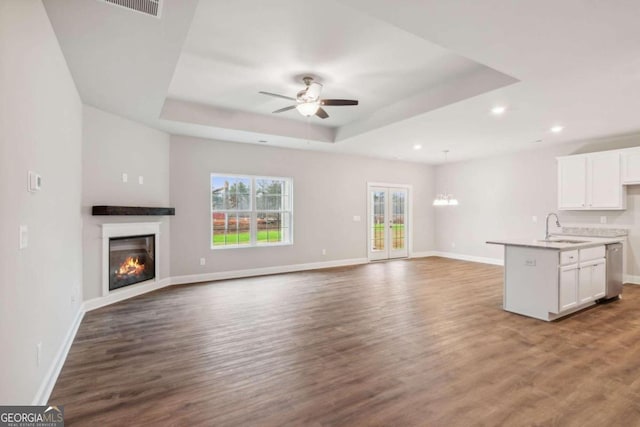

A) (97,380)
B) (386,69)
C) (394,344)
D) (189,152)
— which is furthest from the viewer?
(189,152)

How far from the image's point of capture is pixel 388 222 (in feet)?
28.0

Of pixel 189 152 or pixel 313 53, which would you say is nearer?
pixel 313 53

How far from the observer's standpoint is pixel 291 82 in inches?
162

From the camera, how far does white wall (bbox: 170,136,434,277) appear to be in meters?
5.82

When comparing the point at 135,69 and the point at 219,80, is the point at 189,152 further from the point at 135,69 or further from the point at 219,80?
the point at 135,69

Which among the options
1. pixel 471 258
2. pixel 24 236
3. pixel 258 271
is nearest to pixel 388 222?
pixel 471 258

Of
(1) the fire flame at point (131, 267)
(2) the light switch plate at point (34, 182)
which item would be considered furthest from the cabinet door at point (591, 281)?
(1) the fire flame at point (131, 267)

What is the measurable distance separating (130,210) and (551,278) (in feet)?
19.0

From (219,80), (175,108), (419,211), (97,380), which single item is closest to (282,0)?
(219,80)

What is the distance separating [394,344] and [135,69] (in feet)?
12.7

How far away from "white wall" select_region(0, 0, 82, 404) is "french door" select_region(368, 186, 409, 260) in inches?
254

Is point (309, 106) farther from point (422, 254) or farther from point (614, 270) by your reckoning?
point (422, 254)

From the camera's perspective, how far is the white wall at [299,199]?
5820mm

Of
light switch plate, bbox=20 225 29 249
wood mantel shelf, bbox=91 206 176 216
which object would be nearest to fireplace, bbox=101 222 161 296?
wood mantel shelf, bbox=91 206 176 216
